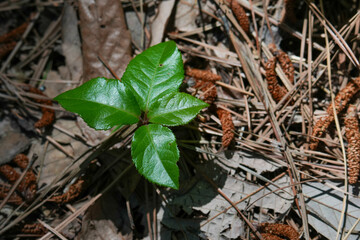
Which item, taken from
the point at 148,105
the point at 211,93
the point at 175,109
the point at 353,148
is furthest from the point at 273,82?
the point at 148,105

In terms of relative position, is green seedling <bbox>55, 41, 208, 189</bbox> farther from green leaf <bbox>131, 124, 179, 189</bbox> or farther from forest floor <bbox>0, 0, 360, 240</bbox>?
→ forest floor <bbox>0, 0, 360, 240</bbox>

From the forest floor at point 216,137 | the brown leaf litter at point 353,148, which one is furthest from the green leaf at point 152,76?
the brown leaf litter at point 353,148

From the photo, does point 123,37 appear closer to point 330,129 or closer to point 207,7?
point 207,7

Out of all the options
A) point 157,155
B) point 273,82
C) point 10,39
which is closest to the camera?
point 157,155

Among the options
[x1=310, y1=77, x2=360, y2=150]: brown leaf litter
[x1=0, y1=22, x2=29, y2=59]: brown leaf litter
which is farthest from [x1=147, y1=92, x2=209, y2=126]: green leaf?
[x1=0, y1=22, x2=29, y2=59]: brown leaf litter

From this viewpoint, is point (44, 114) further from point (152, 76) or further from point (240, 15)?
point (240, 15)

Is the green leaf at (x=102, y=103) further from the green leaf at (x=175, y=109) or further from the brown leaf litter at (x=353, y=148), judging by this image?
the brown leaf litter at (x=353, y=148)

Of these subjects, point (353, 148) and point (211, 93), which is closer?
point (353, 148)
